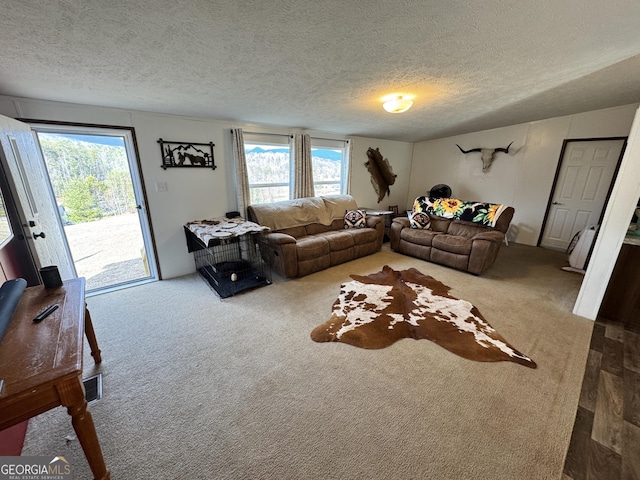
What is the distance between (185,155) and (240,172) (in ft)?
2.32

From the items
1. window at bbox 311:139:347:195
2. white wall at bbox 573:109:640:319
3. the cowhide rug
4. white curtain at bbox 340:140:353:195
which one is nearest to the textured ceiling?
white wall at bbox 573:109:640:319

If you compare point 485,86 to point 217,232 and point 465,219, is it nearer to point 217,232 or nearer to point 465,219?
point 465,219

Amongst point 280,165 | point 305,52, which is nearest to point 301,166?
point 280,165

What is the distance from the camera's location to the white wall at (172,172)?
242 centimetres

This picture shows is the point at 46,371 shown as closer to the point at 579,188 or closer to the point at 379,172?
the point at 379,172

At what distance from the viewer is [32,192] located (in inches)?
81.1

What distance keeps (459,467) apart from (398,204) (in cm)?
563

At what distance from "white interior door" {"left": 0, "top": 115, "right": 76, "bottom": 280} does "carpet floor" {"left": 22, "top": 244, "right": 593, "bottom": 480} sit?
0.75m

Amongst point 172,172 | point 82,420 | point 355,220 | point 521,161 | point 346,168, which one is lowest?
point 82,420

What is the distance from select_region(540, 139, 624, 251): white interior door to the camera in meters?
3.74

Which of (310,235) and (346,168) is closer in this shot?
(310,235)

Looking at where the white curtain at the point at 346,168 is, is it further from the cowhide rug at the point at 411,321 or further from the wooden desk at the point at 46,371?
the wooden desk at the point at 46,371

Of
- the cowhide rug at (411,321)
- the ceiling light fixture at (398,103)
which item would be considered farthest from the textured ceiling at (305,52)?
the cowhide rug at (411,321)

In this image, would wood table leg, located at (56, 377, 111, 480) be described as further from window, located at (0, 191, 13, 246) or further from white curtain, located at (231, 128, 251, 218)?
white curtain, located at (231, 128, 251, 218)
